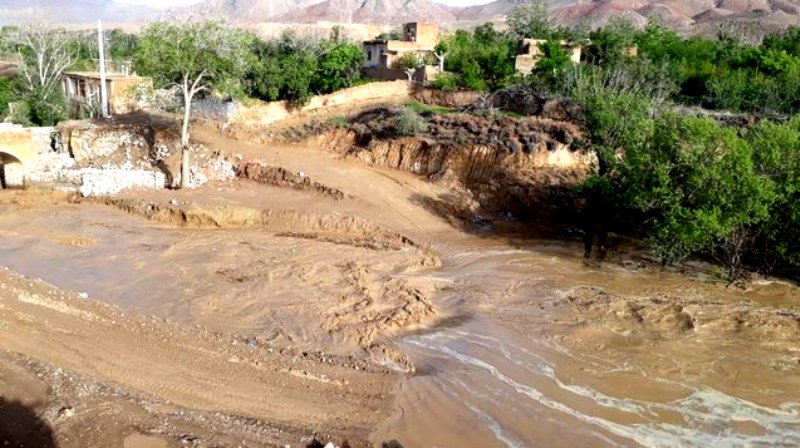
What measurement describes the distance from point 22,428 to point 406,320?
9056 millimetres

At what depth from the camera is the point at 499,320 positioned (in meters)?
17.0

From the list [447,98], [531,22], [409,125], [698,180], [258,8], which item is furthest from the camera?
[258,8]

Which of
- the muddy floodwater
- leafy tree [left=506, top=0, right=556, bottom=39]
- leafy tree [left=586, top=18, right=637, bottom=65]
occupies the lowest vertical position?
the muddy floodwater

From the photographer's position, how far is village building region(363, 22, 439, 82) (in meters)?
43.9

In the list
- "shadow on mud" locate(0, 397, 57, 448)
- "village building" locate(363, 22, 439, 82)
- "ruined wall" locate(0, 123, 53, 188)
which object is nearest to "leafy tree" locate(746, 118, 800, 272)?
"shadow on mud" locate(0, 397, 57, 448)

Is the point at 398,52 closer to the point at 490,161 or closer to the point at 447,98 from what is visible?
the point at 447,98

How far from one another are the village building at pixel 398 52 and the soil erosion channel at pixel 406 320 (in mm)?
19064

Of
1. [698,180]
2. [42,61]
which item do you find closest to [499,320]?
[698,180]

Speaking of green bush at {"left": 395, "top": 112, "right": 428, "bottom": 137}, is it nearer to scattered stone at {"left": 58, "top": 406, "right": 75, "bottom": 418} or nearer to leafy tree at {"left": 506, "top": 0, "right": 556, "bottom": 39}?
scattered stone at {"left": 58, "top": 406, "right": 75, "bottom": 418}

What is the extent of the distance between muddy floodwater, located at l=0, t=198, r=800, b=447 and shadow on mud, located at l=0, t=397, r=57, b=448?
502 centimetres

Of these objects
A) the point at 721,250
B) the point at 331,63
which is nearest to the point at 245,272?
the point at 721,250

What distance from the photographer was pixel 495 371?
45.9ft

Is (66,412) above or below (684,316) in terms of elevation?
above

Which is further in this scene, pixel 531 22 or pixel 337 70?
pixel 531 22
